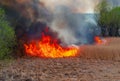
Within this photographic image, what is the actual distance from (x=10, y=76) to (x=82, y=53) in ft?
29.5

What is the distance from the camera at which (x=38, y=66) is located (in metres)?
18.8

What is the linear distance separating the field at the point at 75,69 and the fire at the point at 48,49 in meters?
1.62

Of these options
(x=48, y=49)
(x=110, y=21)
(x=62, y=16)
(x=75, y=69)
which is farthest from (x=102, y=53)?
(x=110, y=21)

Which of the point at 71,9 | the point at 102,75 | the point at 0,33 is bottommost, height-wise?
the point at 102,75

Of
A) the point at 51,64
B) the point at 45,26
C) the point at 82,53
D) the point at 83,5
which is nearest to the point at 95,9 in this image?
the point at 83,5

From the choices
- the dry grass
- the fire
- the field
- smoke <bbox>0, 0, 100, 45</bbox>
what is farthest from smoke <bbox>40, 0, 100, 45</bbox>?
the field

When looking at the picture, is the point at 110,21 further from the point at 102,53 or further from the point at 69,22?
the point at 102,53

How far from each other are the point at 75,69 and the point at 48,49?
7602mm

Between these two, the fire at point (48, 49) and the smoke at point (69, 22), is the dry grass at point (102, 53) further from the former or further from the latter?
the smoke at point (69, 22)

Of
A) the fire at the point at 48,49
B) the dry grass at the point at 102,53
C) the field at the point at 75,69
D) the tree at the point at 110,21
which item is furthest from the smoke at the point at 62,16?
the tree at the point at 110,21

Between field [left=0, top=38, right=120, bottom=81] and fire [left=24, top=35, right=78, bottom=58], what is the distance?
1.62 metres

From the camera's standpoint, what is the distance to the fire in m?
24.2

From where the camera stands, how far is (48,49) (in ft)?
81.3

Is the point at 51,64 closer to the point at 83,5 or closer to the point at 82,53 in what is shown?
the point at 82,53
